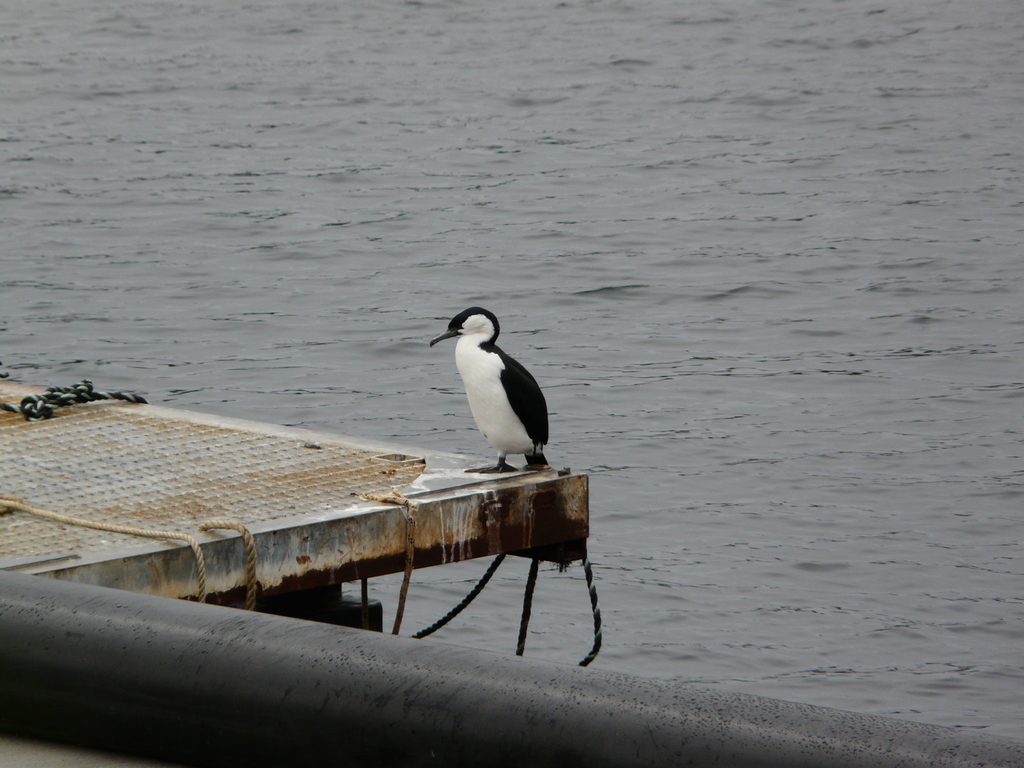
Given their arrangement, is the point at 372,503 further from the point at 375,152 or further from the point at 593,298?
the point at 375,152

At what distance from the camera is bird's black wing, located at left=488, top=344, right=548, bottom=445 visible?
20.9 feet

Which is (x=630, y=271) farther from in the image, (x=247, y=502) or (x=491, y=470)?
(x=247, y=502)

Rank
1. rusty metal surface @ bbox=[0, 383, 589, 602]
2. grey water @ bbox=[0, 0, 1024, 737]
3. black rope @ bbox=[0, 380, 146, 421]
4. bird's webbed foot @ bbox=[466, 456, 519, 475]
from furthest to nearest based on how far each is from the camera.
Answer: grey water @ bbox=[0, 0, 1024, 737]
black rope @ bbox=[0, 380, 146, 421]
bird's webbed foot @ bbox=[466, 456, 519, 475]
rusty metal surface @ bbox=[0, 383, 589, 602]

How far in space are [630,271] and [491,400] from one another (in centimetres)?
1092

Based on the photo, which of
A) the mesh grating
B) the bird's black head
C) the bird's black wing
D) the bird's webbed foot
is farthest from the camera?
the bird's black head

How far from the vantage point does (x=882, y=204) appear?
1970 centimetres

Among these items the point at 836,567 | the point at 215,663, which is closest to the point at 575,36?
the point at 836,567

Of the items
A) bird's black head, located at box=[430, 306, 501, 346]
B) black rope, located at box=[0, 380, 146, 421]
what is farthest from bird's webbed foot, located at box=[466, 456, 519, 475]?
black rope, located at box=[0, 380, 146, 421]

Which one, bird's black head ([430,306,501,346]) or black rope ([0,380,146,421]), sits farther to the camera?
bird's black head ([430,306,501,346])

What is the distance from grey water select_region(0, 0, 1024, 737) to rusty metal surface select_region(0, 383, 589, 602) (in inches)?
96.1

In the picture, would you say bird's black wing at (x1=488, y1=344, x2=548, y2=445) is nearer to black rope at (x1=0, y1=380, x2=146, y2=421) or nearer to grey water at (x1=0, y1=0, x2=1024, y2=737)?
black rope at (x1=0, y1=380, x2=146, y2=421)

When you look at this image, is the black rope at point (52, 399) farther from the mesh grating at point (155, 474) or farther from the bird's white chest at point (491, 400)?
the bird's white chest at point (491, 400)

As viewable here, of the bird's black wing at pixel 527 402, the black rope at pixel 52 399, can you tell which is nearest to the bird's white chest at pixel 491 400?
the bird's black wing at pixel 527 402

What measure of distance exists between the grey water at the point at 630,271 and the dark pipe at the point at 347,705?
4.60 metres
